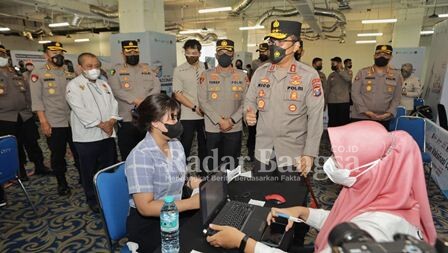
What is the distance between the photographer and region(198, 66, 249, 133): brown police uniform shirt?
10.2 feet

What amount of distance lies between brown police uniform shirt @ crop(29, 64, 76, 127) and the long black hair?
1996 mm

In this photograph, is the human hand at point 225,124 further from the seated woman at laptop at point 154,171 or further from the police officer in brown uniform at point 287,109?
the seated woman at laptop at point 154,171

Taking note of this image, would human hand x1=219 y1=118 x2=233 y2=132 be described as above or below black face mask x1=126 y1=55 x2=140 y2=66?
below

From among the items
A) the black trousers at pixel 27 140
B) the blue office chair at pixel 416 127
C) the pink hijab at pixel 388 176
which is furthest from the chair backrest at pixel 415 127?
the black trousers at pixel 27 140

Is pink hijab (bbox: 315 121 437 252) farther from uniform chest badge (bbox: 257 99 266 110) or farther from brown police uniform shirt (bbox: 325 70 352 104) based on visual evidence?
brown police uniform shirt (bbox: 325 70 352 104)

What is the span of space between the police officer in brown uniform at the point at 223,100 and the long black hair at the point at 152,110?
1.35m

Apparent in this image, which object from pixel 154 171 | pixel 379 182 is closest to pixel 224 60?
pixel 154 171

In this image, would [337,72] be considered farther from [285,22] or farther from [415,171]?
[415,171]

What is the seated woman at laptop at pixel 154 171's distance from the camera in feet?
4.89

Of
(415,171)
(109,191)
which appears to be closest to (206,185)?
(109,191)

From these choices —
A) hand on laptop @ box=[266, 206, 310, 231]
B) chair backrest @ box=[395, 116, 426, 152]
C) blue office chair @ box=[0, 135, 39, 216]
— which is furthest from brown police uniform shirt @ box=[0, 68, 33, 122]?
chair backrest @ box=[395, 116, 426, 152]

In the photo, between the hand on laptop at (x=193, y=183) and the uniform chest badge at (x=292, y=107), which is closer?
the hand on laptop at (x=193, y=183)

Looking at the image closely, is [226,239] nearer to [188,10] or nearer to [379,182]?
[379,182]

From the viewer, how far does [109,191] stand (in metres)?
1.59
